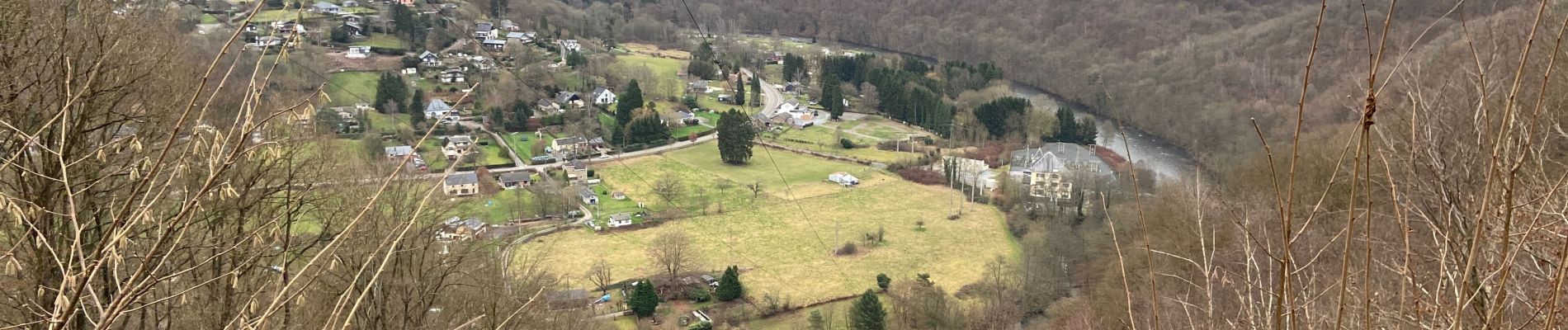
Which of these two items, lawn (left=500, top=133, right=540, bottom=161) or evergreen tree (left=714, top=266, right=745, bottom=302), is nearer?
evergreen tree (left=714, top=266, right=745, bottom=302)

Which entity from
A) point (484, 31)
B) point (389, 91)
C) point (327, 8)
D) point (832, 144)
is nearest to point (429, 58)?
point (484, 31)

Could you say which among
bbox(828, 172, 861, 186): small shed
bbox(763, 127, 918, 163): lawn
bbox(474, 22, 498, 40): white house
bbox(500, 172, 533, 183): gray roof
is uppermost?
bbox(474, 22, 498, 40): white house

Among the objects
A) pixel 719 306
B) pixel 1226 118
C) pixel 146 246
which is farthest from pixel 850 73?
pixel 146 246

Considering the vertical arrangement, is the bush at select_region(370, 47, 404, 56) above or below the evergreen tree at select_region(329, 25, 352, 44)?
below

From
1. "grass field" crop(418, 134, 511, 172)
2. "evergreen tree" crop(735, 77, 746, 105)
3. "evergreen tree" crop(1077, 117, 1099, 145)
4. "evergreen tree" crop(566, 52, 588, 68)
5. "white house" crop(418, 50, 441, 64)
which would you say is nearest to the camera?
"grass field" crop(418, 134, 511, 172)

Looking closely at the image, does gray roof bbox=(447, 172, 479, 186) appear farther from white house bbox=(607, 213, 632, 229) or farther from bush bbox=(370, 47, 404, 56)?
bush bbox=(370, 47, 404, 56)

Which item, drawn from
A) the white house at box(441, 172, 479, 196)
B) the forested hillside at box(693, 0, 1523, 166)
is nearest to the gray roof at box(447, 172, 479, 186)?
the white house at box(441, 172, 479, 196)

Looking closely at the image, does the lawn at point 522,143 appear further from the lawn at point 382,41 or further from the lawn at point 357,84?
the lawn at point 382,41

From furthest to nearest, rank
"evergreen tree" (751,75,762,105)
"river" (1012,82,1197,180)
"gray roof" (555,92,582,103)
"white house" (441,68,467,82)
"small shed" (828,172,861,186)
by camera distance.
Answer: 1. "evergreen tree" (751,75,762,105)
2. "gray roof" (555,92,582,103)
3. "white house" (441,68,467,82)
4. "small shed" (828,172,861,186)
5. "river" (1012,82,1197,180)
